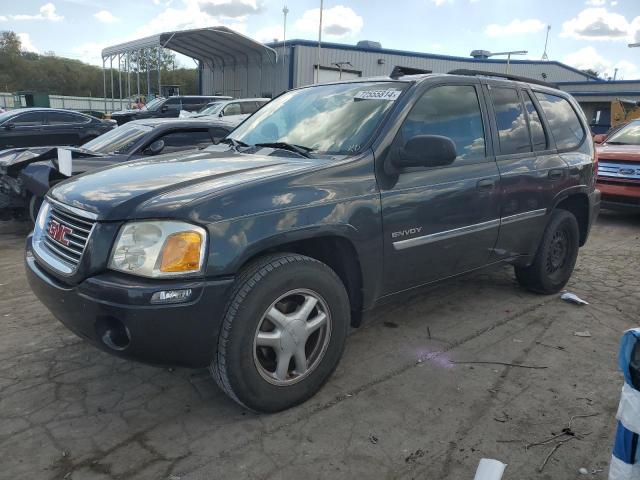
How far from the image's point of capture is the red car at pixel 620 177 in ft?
25.8

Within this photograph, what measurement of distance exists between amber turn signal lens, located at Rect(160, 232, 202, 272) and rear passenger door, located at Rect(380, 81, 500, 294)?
117 cm

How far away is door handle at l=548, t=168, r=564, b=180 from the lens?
4.19m

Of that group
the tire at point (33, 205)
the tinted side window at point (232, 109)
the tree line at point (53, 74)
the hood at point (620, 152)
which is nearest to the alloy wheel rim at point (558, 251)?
the hood at point (620, 152)

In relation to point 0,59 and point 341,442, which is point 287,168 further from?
point 0,59

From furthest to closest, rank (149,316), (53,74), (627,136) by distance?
(53,74), (627,136), (149,316)

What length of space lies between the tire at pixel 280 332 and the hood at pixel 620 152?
699 centimetres

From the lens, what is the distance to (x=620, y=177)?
802cm

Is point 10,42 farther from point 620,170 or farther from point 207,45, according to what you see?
point 620,170

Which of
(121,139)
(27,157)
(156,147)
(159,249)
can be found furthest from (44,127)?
(159,249)

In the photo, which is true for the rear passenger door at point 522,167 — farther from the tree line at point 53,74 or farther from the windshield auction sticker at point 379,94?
the tree line at point 53,74

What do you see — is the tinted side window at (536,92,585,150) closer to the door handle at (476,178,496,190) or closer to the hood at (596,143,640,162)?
the door handle at (476,178,496,190)

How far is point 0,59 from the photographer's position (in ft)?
209

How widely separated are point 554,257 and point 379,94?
241 centimetres

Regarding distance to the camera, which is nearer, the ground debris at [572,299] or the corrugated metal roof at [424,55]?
the ground debris at [572,299]
